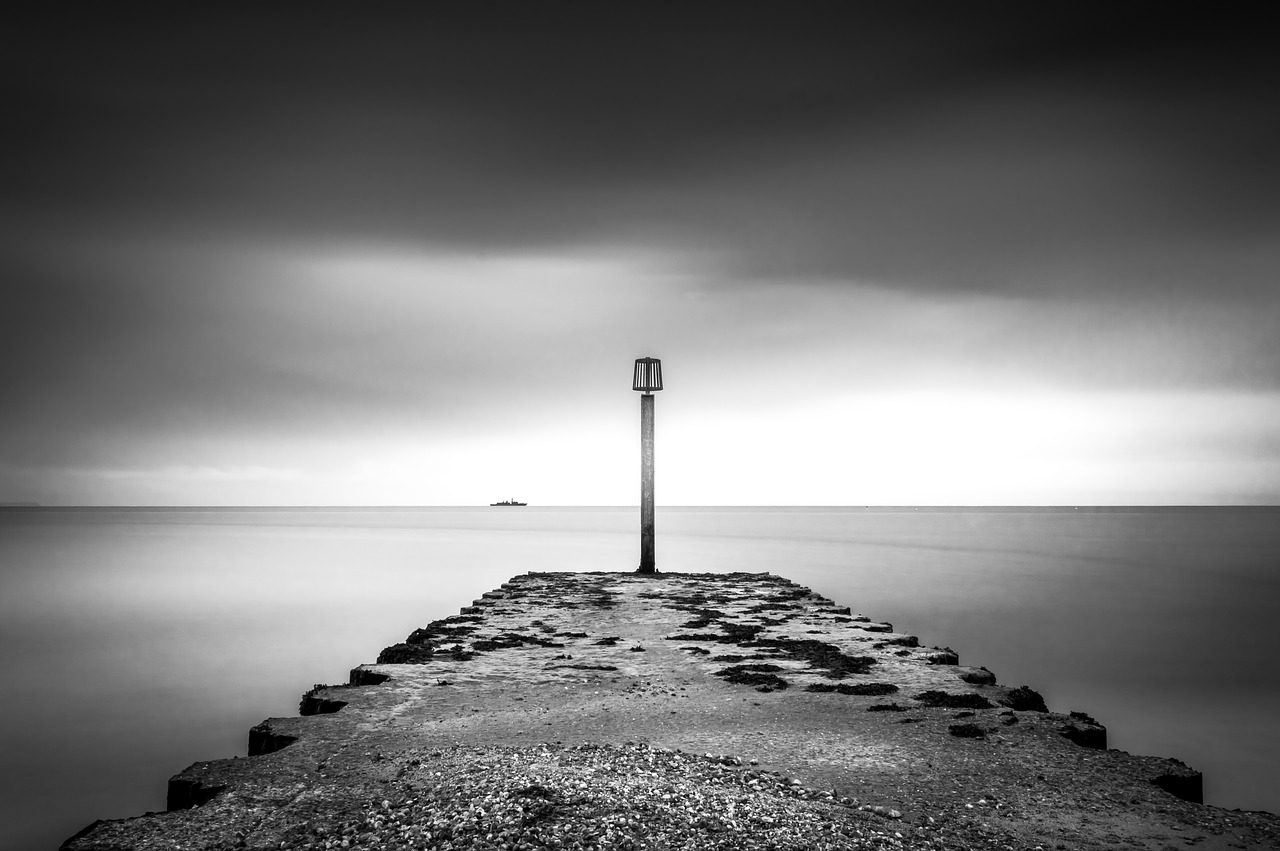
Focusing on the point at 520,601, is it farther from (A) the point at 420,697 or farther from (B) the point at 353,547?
(B) the point at 353,547

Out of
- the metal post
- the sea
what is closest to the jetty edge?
the sea

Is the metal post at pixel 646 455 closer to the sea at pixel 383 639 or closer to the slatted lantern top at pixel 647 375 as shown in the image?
the slatted lantern top at pixel 647 375

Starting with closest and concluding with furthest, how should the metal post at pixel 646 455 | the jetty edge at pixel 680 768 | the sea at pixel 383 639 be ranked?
the jetty edge at pixel 680 768 → the sea at pixel 383 639 → the metal post at pixel 646 455

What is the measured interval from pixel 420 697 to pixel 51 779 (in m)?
5.58

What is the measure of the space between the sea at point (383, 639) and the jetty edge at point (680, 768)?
153 inches

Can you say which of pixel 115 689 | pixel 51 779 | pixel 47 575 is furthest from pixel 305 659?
pixel 47 575

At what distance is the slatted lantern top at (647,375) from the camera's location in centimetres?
1980

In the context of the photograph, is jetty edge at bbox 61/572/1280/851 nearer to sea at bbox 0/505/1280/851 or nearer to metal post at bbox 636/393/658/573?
sea at bbox 0/505/1280/851

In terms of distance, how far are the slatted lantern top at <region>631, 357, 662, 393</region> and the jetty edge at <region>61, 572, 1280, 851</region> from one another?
10.5m

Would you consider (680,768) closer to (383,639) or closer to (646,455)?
(646,455)

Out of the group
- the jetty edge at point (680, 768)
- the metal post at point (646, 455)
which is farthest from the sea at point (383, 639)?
the metal post at point (646, 455)

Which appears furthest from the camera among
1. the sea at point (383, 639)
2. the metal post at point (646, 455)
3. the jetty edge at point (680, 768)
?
the metal post at point (646, 455)

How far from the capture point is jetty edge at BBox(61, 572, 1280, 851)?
173 inches

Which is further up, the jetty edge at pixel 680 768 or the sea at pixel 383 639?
the jetty edge at pixel 680 768
